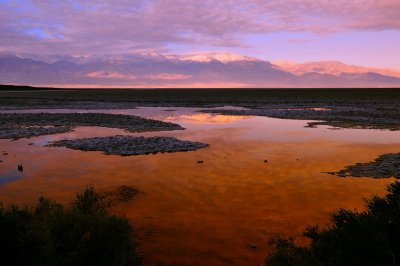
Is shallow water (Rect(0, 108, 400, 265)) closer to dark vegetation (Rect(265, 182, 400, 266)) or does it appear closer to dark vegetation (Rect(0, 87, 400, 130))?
dark vegetation (Rect(265, 182, 400, 266))

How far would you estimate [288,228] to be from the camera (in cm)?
985

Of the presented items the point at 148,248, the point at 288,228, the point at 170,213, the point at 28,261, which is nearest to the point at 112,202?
the point at 170,213

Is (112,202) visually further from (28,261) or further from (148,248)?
(28,261)

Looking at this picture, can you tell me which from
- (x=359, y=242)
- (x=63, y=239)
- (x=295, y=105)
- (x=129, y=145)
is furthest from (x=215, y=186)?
(x=295, y=105)

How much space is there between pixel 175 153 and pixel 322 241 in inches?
568

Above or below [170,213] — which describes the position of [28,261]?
above

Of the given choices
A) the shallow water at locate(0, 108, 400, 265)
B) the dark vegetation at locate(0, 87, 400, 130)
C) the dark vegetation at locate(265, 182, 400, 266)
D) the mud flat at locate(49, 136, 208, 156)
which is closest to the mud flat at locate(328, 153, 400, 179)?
the shallow water at locate(0, 108, 400, 265)

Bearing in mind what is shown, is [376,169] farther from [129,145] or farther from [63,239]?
[63,239]

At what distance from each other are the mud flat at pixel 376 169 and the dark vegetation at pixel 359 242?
373 inches

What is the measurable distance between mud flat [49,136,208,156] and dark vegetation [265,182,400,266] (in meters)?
14.6

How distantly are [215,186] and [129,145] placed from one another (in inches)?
384

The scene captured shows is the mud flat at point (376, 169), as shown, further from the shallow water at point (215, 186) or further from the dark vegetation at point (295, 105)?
the dark vegetation at point (295, 105)

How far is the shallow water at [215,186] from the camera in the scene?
362 inches

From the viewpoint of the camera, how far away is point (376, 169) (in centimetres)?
1606
